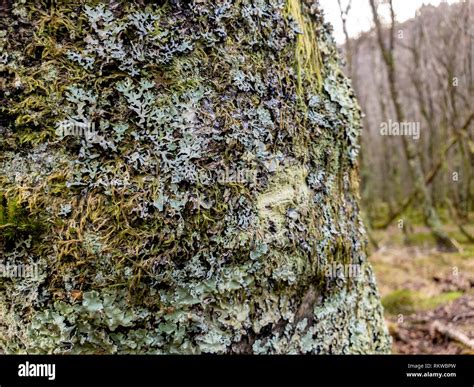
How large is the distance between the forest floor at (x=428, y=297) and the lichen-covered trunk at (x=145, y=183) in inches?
110

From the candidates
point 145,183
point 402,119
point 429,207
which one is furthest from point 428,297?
point 145,183

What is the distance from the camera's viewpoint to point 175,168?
4.33 ft

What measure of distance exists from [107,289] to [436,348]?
3.53 metres

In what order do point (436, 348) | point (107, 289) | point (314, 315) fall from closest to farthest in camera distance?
point (107, 289) < point (314, 315) < point (436, 348)

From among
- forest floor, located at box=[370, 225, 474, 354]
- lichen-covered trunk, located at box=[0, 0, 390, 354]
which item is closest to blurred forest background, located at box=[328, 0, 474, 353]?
forest floor, located at box=[370, 225, 474, 354]

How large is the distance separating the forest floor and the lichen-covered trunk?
9.20 feet

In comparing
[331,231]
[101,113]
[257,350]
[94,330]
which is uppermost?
[101,113]

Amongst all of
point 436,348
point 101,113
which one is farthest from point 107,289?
point 436,348

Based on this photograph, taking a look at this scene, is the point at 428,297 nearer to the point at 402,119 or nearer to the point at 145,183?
the point at 402,119

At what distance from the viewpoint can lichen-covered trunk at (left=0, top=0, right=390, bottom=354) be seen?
4.14 ft

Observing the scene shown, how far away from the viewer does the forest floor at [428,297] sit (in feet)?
12.7

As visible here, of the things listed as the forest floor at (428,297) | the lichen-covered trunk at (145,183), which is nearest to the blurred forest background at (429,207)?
the forest floor at (428,297)

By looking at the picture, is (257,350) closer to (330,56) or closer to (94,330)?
(94,330)

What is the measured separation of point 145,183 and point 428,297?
18.0 ft
